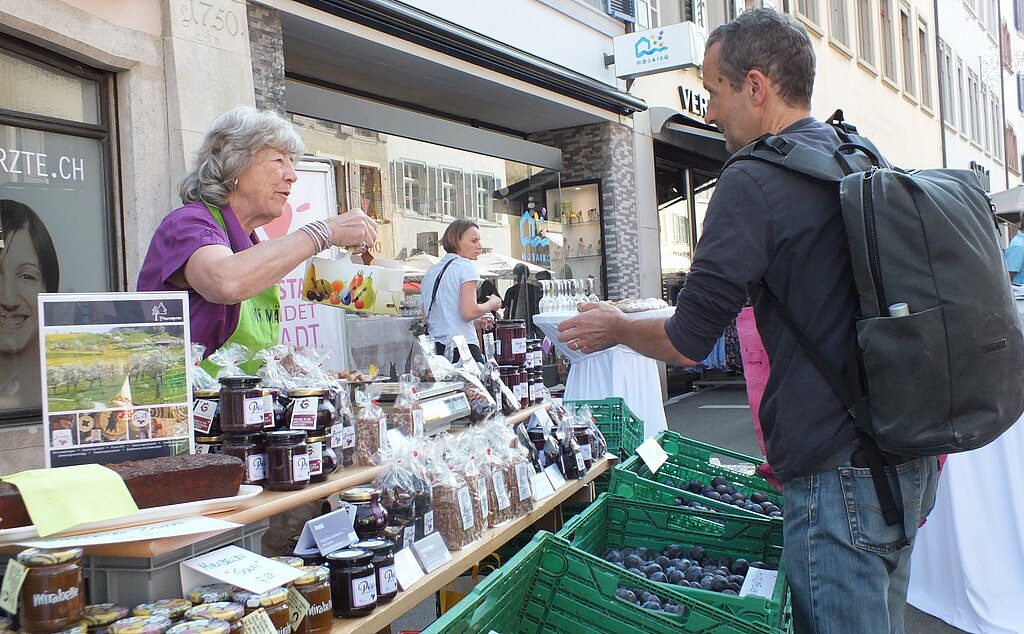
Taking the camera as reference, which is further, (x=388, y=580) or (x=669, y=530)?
(x=669, y=530)

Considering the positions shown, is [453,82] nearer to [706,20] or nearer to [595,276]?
[595,276]

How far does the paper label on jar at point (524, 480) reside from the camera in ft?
9.60

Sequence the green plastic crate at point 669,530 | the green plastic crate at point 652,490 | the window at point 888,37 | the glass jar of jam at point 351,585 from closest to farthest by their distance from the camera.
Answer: the glass jar of jam at point 351,585 < the green plastic crate at point 669,530 < the green plastic crate at point 652,490 < the window at point 888,37

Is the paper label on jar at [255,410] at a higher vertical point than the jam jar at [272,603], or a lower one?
higher

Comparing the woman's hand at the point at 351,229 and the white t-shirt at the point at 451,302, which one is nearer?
the woman's hand at the point at 351,229

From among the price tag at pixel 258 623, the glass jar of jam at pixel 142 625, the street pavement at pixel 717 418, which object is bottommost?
the street pavement at pixel 717 418

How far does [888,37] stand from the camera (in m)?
23.1

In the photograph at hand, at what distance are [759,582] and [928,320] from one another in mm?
1305

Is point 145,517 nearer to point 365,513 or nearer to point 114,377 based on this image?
point 114,377

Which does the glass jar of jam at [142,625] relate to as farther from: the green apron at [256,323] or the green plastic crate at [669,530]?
the green plastic crate at [669,530]

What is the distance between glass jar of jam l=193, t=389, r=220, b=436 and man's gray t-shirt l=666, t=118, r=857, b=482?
119 centimetres

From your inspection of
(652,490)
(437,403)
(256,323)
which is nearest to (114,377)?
(256,323)

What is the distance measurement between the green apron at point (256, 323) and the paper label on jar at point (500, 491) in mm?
810

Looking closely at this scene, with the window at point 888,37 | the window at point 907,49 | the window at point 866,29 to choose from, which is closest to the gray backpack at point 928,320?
the window at point 866,29
